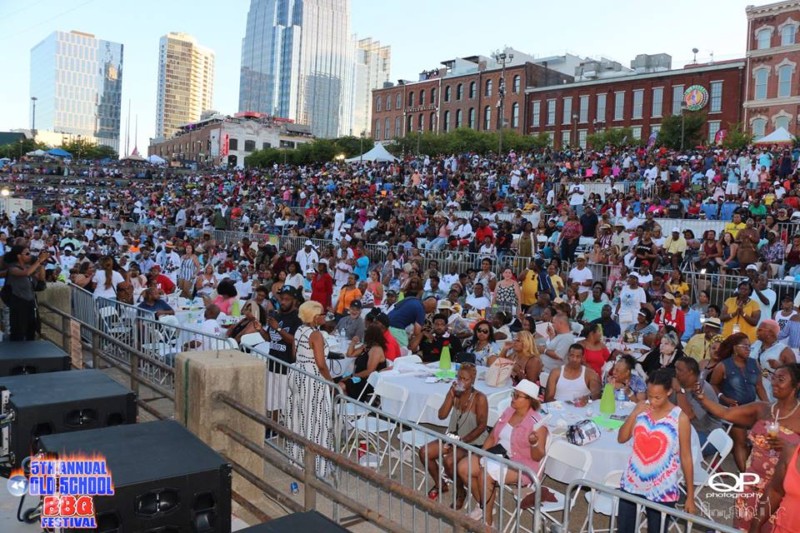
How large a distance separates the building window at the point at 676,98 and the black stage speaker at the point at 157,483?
57954 millimetres

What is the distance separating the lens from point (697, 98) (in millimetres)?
53750

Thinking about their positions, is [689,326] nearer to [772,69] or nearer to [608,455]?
[608,455]

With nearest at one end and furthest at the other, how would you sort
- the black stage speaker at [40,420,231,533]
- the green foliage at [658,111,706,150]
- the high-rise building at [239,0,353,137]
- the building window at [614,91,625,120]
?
1. the black stage speaker at [40,420,231,533]
2. the green foliage at [658,111,706,150]
3. the building window at [614,91,625,120]
4. the high-rise building at [239,0,353,137]

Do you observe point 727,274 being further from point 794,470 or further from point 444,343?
point 794,470

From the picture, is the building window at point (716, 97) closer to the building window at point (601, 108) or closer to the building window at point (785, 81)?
the building window at point (785, 81)

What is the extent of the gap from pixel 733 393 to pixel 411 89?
7331cm

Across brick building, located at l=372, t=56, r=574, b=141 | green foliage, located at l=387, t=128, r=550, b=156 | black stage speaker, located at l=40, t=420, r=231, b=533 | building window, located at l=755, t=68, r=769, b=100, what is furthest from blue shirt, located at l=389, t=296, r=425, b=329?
brick building, located at l=372, t=56, r=574, b=141

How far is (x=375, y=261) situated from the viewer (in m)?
20.4

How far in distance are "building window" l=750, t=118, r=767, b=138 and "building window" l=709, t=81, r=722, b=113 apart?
127 inches

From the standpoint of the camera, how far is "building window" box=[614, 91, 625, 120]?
5903cm

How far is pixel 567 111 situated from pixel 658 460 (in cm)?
6196

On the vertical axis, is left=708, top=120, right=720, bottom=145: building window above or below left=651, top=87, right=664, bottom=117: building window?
below

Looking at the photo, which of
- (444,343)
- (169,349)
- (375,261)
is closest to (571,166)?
(375,261)

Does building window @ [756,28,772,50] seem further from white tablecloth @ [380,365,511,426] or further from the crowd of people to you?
white tablecloth @ [380,365,511,426]
